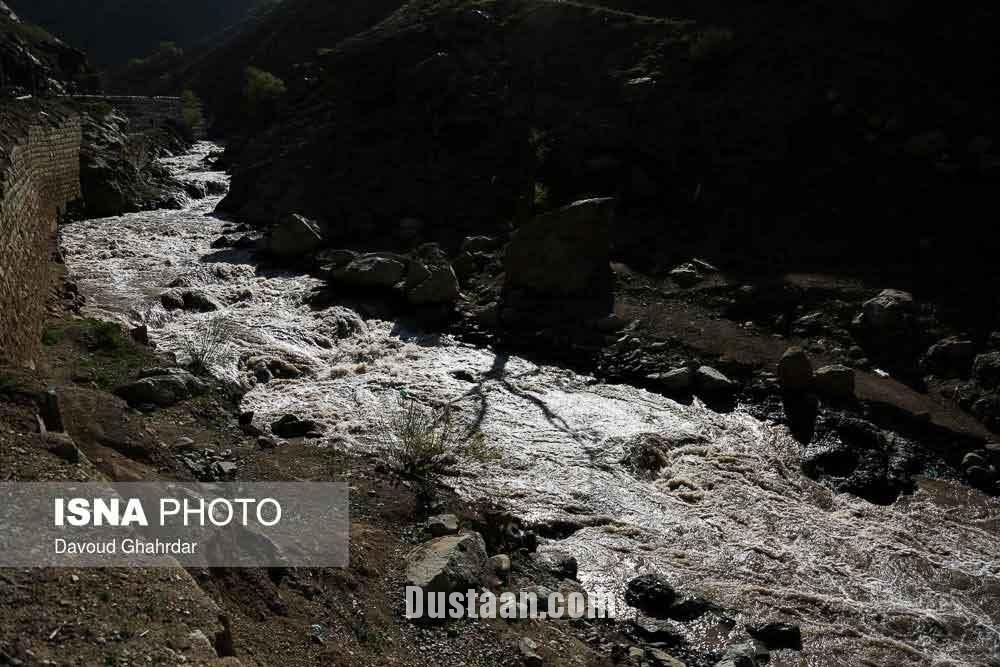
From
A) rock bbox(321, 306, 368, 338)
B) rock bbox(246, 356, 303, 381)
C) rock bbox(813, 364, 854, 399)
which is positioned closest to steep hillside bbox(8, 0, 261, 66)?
rock bbox(321, 306, 368, 338)

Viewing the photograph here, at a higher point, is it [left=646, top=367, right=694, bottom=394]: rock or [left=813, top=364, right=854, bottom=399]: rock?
[left=813, top=364, right=854, bottom=399]: rock

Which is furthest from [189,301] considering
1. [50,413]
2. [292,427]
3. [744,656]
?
[744,656]

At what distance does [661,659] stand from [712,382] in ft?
21.5

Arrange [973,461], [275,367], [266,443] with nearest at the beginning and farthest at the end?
[266,443] → [973,461] → [275,367]

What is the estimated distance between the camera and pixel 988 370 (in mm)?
12453

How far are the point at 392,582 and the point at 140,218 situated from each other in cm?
1854

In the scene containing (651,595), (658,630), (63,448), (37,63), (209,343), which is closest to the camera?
(63,448)

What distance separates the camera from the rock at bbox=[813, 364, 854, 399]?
12406 mm

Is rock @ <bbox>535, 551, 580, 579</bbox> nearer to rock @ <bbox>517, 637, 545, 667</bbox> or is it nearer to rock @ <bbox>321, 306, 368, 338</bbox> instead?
rock @ <bbox>517, 637, 545, 667</bbox>

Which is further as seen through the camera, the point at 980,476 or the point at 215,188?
the point at 215,188

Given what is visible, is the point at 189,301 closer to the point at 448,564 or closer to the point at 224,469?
the point at 224,469

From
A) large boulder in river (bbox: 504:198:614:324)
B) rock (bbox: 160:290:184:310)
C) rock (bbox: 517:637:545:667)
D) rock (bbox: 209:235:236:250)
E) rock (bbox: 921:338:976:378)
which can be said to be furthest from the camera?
rock (bbox: 209:235:236:250)

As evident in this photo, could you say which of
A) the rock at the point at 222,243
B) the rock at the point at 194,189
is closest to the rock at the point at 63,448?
the rock at the point at 222,243

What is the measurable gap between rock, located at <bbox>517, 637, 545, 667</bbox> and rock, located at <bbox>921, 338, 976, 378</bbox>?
962 centimetres
